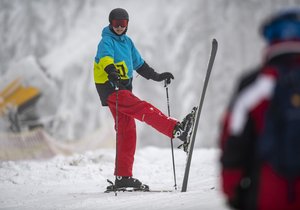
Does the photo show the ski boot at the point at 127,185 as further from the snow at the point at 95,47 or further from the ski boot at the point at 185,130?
the snow at the point at 95,47

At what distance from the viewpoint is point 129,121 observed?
5.01 metres

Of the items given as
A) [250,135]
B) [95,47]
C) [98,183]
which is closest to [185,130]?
[98,183]

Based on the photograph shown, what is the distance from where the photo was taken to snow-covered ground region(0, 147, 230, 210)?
408cm

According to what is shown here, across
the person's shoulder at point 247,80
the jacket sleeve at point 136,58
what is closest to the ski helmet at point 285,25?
the person's shoulder at point 247,80

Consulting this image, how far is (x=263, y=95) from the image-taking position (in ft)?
6.44

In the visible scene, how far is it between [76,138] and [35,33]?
13.2 feet

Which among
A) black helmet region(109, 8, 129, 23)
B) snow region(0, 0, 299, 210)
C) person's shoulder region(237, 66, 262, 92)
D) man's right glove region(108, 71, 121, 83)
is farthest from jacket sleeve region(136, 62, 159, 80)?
snow region(0, 0, 299, 210)

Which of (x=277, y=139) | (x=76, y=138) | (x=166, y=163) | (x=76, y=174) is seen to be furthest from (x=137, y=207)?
(x=76, y=138)

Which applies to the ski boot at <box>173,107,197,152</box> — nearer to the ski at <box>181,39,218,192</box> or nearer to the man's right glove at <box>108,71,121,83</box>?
the ski at <box>181,39,218,192</box>

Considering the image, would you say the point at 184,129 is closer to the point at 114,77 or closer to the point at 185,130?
the point at 185,130

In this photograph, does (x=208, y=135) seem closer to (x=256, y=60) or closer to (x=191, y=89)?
(x=191, y=89)

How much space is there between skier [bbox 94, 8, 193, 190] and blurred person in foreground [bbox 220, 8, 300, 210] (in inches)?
108

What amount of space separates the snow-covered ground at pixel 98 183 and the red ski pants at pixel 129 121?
326mm

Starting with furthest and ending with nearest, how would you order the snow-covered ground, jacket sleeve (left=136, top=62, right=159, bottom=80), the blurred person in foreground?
jacket sleeve (left=136, top=62, right=159, bottom=80) < the snow-covered ground < the blurred person in foreground
